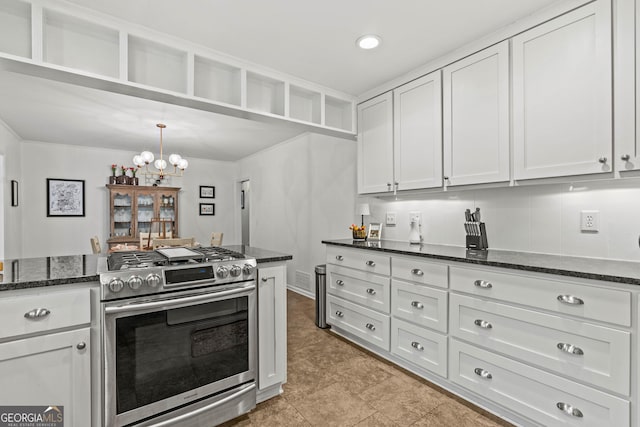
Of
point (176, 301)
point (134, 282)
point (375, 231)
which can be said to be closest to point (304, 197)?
point (375, 231)

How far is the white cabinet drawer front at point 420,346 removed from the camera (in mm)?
2064

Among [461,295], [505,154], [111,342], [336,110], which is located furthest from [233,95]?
[461,295]

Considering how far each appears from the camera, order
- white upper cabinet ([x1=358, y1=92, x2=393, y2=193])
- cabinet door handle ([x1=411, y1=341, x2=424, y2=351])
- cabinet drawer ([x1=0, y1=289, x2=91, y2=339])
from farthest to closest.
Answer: white upper cabinet ([x1=358, y1=92, x2=393, y2=193]), cabinet door handle ([x1=411, y1=341, x2=424, y2=351]), cabinet drawer ([x1=0, y1=289, x2=91, y2=339])

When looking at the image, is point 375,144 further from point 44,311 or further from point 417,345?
point 44,311

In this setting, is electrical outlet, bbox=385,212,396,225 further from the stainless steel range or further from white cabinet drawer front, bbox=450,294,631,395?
the stainless steel range

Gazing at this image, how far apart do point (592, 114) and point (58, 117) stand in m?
5.52

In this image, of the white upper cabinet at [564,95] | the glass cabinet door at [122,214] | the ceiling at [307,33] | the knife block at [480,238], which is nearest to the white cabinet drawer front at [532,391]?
the knife block at [480,238]

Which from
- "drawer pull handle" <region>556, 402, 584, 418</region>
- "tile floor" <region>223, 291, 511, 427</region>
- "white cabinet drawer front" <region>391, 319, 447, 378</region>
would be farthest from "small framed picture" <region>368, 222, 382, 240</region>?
"drawer pull handle" <region>556, 402, 584, 418</region>

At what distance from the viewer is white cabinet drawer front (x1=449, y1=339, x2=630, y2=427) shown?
1393 mm

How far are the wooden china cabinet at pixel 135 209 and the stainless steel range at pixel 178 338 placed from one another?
166 inches

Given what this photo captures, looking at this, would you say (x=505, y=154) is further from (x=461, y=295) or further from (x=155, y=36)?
(x=155, y=36)

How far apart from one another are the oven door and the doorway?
16.0ft

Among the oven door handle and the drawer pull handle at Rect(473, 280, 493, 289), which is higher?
the drawer pull handle at Rect(473, 280, 493, 289)

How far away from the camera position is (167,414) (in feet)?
5.19
